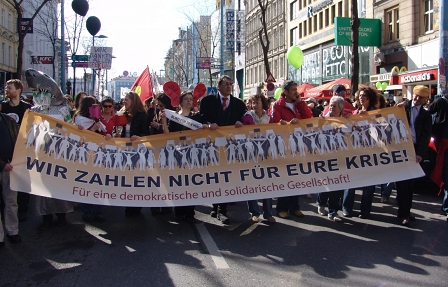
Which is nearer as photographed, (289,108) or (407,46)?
(289,108)

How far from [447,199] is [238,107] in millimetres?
3212

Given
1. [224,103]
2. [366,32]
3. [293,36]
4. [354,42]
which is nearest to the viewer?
[224,103]

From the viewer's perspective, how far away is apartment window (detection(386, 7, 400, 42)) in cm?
2420

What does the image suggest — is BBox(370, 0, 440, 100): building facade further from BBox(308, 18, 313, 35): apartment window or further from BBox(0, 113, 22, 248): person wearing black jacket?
BBox(0, 113, 22, 248): person wearing black jacket

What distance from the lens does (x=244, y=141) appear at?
6.21m

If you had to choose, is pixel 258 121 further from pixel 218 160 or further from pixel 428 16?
pixel 428 16

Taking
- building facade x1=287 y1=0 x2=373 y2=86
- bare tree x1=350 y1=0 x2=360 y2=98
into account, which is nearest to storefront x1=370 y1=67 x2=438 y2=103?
bare tree x1=350 y1=0 x2=360 y2=98

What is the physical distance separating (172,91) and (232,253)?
388 cm

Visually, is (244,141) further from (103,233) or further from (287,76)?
(287,76)

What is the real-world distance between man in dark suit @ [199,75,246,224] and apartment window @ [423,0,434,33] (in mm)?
17868

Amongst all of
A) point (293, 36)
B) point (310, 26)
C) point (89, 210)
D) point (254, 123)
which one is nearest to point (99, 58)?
point (89, 210)

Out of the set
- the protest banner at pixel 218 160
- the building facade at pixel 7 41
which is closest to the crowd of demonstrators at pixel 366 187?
the protest banner at pixel 218 160

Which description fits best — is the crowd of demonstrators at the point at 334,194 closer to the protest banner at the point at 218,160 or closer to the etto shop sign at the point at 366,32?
the protest banner at the point at 218,160

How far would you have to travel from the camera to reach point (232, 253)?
5.25 meters
